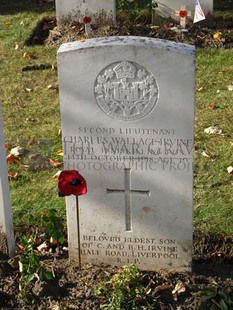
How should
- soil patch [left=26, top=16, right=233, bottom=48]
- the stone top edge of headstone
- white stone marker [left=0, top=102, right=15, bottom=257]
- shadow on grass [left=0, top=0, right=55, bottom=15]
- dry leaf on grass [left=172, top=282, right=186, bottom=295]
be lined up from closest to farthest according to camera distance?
the stone top edge of headstone, dry leaf on grass [left=172, top=282, right=186, bottom=295], white stone marker [left=0, top=102, right=15, bottom=257], soil patch [left=26, top=16, right=233, bottom=48], shadow on grass [left=0, top=0, right=55, bottom=15]

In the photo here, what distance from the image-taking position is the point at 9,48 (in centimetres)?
877

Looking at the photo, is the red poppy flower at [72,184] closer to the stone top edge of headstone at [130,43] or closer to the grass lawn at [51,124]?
the stone top edge of headstone at [130,43]

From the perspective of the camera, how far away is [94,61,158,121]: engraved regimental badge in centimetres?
364

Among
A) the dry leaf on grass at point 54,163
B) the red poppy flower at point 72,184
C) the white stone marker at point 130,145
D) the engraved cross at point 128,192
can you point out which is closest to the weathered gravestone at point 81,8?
the dry leaf on grass at point 54,163

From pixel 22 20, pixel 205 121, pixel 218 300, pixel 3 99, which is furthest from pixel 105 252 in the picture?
pixel 22 20

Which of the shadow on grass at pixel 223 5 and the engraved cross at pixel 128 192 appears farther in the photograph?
the shadow on grass at pixel 223 5

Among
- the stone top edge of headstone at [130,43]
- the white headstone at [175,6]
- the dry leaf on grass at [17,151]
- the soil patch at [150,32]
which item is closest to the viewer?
the stone top edge of headstone at [130,43]

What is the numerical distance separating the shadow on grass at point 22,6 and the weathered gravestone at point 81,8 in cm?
155

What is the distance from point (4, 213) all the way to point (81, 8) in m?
5.65

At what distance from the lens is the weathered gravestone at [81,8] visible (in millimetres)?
8938

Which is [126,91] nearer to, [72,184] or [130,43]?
[130,43]

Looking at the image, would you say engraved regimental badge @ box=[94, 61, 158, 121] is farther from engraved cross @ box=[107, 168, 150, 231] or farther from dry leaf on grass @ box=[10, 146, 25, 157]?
dry leaf on grass @ box=[10, 146, 25, 157]

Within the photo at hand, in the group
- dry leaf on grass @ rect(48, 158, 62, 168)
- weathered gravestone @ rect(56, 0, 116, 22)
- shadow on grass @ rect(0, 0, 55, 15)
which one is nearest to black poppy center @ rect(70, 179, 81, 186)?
dry leaf on grass @ rect(48, 158, 62, 168)

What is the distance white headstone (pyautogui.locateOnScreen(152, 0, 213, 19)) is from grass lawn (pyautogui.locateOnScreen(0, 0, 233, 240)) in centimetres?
112
